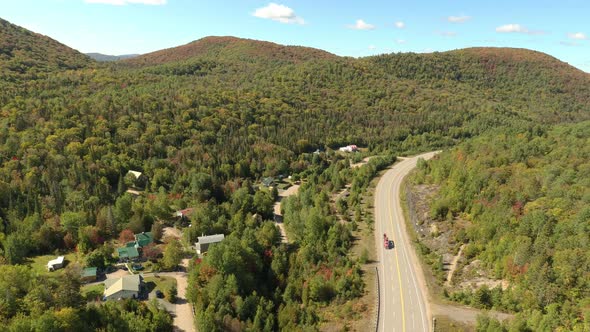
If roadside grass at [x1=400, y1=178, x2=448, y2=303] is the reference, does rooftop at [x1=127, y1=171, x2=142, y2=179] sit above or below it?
above

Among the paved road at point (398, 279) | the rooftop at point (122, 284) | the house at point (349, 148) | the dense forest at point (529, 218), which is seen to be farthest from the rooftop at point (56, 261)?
the house at point (349, 148)

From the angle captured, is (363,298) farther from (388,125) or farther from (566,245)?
(388,125)

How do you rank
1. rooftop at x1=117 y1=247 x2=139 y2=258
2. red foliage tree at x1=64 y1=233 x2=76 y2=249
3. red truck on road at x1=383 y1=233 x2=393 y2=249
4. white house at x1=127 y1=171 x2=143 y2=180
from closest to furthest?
rooftop at x1=117 y1=247 x2=139 y2=258
red truck on road at x1=383 y1=233 x2=393 y2=249
red foliage tree at x1=64 y1=233 x2=76 y2=249
white house at x1=127 y1=171 x2=143 y2=180

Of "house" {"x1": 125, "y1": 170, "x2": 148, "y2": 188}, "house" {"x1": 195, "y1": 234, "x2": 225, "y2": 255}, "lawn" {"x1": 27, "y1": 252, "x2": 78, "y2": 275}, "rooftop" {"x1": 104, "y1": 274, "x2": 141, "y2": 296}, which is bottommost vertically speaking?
"lawn" {"x1": 27, "y1": 252, "x2": 78, "y2": 275}

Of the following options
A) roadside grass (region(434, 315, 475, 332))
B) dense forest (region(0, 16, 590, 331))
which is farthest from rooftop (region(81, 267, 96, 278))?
roadside grass (region(434, 315, 475, 332))

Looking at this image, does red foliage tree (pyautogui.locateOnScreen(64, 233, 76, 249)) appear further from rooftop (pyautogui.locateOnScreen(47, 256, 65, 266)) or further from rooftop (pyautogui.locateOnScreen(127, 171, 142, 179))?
rooftop (pyautogui.locateOnScreen(127, 171, 142, 179))

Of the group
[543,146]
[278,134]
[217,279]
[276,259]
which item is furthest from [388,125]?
[217,279]

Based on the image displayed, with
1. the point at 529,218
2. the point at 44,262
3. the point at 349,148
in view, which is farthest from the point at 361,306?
the point at 349,148
